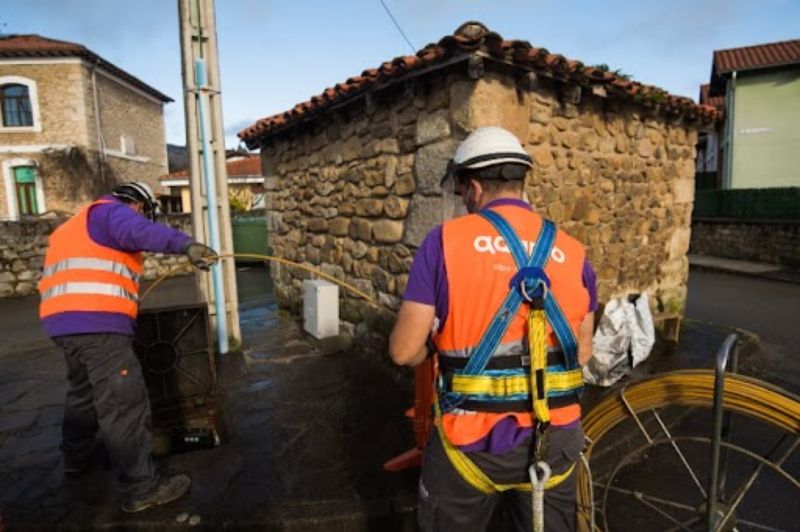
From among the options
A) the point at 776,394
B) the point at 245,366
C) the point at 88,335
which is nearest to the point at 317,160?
the point at 245,366

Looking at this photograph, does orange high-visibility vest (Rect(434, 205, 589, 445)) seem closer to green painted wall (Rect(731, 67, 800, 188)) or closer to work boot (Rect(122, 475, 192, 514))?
work boot (Rect(122, 475, 192, 514))

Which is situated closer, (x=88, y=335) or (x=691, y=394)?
(x=691, y=394)

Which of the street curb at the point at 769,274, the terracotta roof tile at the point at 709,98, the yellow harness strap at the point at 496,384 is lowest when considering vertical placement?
the street curb at the point at 769,274

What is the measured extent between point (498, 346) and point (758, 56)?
19.8 m

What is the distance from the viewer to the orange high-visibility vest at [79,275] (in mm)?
2625

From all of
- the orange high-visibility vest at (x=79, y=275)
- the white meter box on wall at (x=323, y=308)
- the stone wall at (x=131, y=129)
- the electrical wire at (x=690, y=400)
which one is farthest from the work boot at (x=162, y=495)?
the stone wall at (x=131, y=129)

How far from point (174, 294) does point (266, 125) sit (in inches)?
234

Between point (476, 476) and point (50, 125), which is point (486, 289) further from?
point (50, 125)

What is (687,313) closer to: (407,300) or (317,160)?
(317,160)

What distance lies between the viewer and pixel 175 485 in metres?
2.82

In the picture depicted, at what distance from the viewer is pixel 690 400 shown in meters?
1.98

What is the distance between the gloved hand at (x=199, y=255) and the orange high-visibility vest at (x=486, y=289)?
1813mm

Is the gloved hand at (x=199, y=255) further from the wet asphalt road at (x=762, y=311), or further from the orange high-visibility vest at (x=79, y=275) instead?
the wet asphalt road at (x=762, y=311)

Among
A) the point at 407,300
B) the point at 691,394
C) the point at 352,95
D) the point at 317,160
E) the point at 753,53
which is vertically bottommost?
the point at 691,394
